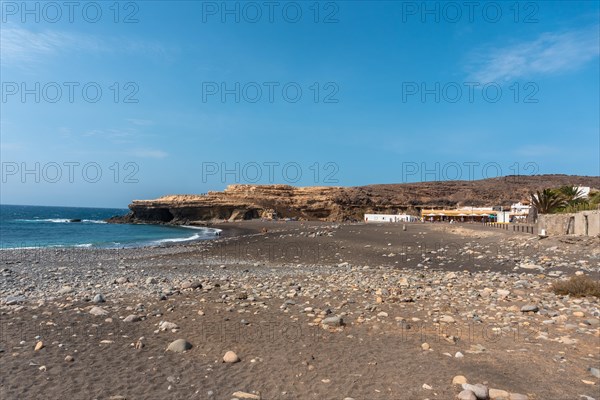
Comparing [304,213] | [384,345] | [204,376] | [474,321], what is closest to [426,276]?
[474,321]

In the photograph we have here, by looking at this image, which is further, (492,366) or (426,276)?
(426,276)

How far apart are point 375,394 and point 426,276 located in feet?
29.6

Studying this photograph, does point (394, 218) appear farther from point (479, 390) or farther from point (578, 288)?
point (479, 390)

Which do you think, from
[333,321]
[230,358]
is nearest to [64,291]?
[230,358]

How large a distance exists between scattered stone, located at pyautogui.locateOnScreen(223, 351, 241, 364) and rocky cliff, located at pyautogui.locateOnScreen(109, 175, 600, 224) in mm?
88201

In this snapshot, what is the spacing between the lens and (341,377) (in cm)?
539

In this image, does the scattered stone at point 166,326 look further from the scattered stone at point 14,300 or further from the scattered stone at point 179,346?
the scattered stone at point 14,300

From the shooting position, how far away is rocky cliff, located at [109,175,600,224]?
95375mm

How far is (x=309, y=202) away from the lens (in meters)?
102

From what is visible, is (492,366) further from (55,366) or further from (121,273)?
(121,273)

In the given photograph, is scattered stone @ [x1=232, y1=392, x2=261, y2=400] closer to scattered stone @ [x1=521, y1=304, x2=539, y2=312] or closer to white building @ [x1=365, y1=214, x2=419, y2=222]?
scattered stone @ [x1=521, y1=304, x2=539, y2=312]

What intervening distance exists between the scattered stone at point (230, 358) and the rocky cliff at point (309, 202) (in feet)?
289

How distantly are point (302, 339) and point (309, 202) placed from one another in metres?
95.5

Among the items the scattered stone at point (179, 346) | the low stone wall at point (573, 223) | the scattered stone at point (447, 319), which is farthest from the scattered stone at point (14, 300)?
the low stone wall at point (573, 223)
